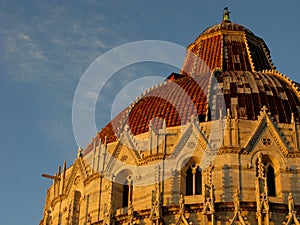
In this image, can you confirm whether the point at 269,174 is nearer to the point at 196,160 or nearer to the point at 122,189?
the point at 196,160

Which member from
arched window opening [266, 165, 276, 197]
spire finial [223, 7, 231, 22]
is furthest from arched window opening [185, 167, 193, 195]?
spire finial [223, 7, 231, 22]

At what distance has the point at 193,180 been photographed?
31375mm

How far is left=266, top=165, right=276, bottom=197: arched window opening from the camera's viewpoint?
30.7 metres

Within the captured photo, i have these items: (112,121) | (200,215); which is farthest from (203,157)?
(112,121)

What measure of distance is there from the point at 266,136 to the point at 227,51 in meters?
12.1

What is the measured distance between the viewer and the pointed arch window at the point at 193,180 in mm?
31094

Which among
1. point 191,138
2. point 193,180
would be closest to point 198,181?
point 193,180

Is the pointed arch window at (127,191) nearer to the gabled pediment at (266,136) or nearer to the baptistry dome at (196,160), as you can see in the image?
the baptistry dome at (196,160)

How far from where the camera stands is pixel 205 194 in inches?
1128

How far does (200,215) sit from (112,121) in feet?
35.4

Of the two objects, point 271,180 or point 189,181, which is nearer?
point 271,180

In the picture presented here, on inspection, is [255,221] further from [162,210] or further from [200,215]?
[162,210]

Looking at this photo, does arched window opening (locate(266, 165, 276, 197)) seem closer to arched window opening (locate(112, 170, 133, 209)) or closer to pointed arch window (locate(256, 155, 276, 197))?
pointed arch window (locate(256, 155, 276, 197))

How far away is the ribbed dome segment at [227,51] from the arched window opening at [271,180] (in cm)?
1078
